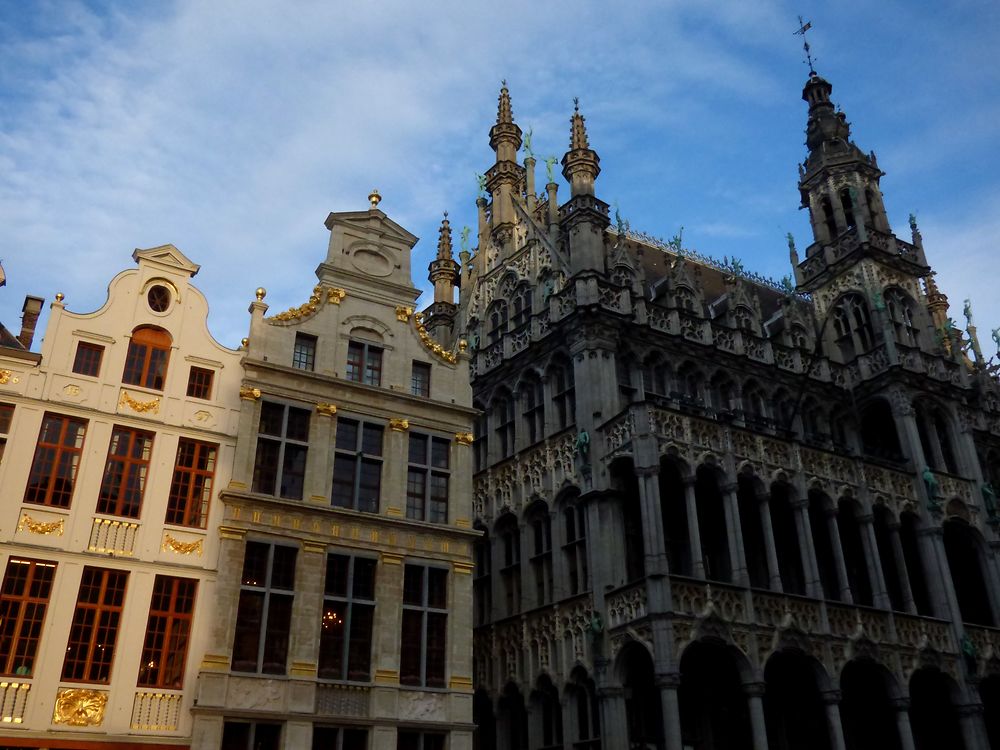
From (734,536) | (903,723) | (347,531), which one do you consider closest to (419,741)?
(347,531)

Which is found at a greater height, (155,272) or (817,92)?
(817,92)

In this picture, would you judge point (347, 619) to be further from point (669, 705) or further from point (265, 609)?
point (669, 705)

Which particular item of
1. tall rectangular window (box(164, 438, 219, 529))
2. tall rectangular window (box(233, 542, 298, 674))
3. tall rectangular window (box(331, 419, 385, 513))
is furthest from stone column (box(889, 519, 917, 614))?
tall rectangular window (box(164, 438, 219, 529))

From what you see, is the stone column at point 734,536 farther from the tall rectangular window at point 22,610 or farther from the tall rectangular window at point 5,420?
the tall rectangular window at point 5,420

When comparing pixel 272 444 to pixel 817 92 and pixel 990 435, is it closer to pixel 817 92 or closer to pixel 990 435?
pixel 990 435

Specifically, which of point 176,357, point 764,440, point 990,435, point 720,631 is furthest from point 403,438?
point 990,435

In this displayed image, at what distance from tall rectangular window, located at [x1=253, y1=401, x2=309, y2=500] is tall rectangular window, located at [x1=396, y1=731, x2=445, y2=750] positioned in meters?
6.62

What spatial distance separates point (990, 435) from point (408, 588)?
105 ft

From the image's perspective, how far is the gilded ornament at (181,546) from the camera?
2289 cm

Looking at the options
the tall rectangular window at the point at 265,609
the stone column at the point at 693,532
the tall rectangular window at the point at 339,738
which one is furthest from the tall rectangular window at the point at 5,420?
the stone column at the point at 693,532

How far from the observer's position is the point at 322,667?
77.9 ft

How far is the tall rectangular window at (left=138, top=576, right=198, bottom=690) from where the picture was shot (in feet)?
71.1

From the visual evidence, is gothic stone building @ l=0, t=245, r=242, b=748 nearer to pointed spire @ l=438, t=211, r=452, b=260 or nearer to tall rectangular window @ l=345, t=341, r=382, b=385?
tall rectangular window @ l=345, t=341, r=382, b=385

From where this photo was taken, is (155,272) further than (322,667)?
Yes
